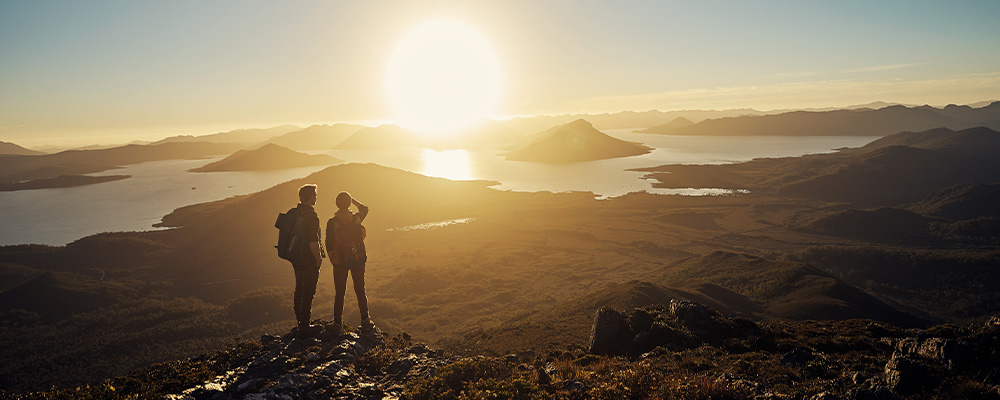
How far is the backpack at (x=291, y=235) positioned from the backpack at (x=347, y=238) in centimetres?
85

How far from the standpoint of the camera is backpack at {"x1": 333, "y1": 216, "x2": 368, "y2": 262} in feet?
34.6

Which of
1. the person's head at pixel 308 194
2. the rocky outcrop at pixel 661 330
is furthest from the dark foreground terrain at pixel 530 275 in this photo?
the person's head at pixel 308 194

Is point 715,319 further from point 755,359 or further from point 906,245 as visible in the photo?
point 906,245

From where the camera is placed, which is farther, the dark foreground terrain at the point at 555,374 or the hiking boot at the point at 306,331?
the hiking boot at the point at 306,331

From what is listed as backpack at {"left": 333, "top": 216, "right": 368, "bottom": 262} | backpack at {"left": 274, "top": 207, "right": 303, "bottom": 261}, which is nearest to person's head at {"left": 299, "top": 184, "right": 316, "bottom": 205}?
backpack at {"left": 274, "top": 207, "right": 303, "bottom": 261}

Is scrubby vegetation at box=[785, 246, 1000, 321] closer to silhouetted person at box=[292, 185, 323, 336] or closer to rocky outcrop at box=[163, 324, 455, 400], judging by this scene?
rocky outcrop at box=[163, 324, 455, 400]

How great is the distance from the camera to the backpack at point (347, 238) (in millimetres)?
10547

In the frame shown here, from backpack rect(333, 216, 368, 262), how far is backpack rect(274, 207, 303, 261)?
849 millimetres

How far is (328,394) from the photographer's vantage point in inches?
364

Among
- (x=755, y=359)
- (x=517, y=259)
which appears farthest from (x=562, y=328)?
(x=517, y=259)

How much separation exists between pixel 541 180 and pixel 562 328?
129 meters

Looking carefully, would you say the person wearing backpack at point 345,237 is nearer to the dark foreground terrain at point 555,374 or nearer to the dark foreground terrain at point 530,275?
the dark foreground terrain at point 555,374

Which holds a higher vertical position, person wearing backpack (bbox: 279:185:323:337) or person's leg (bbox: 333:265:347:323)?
person wearing backpack (bbox: 279:185:323:337)

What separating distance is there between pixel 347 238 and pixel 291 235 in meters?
1.27
